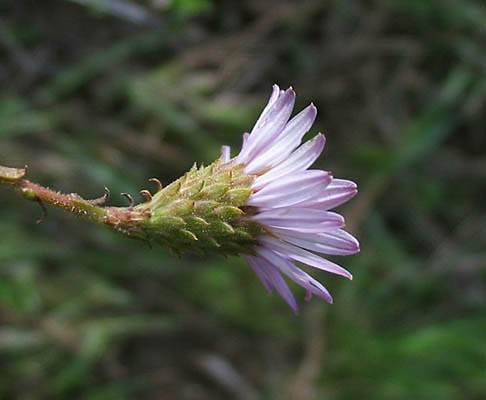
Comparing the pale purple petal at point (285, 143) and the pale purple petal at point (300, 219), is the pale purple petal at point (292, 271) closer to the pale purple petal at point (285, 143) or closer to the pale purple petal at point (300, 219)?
the pale purple petal at point (300, 219)

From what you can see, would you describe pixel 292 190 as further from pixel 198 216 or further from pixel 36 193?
pixel 36 193

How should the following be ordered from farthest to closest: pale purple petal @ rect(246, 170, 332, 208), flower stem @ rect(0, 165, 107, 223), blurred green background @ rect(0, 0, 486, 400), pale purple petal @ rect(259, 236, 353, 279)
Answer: blurred green background @ rect(0, 0, 486, 400) < pale purple petal @ rect(259, 236, 353, 279) < pale purple petal @ rect(246, 170, 332, 208) < flower stem @ rect(0, 165, 107, 223)

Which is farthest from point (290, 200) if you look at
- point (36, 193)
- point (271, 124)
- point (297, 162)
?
point (36, 193)

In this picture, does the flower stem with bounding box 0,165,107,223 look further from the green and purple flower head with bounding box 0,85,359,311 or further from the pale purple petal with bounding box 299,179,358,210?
the pale purple petal with bounding box 299,179,358,210

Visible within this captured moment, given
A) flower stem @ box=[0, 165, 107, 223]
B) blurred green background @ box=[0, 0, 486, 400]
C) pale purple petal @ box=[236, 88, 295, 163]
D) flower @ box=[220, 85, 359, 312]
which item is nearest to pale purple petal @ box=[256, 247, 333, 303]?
flower @ box=[220, 85, 359, 312]

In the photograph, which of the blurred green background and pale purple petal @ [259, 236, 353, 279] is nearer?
pale purple petal @ [259, 236, 353, 279]

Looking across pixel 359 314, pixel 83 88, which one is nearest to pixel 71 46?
pixel 83 88

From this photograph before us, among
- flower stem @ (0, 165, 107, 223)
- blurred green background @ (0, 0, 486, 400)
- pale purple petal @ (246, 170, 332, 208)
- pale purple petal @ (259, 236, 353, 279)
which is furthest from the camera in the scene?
blurred green background @ (0, 0, 486, 400)

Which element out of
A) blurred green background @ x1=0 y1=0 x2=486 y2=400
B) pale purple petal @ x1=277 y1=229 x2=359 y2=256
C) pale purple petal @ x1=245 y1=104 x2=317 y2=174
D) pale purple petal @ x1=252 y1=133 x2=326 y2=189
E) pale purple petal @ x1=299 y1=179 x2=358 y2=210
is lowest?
pale purple petal @ x1=277 y1=229 x2=359 y2=256
